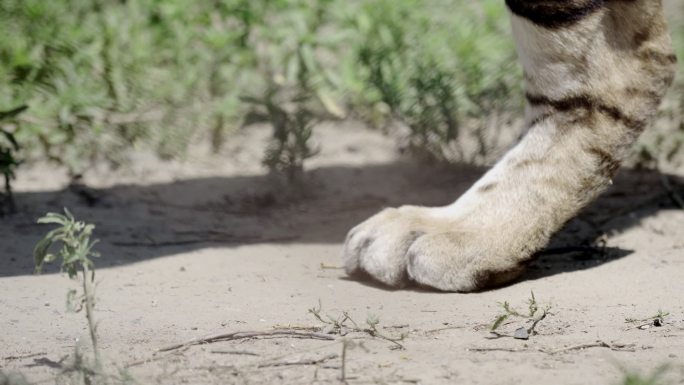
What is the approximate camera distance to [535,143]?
2.72m

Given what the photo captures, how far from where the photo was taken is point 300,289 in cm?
257

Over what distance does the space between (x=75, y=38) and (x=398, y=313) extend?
85.2 inches

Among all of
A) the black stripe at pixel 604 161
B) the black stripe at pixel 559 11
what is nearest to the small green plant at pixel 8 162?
the black stripe at pixel 559 11

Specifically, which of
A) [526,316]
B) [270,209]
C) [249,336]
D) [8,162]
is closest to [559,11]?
[526,316]

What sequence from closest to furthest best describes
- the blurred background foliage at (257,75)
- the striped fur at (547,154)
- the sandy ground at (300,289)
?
the sandy ground at (300,289) → the striped fur at (547,154) → the blurred background foliage at (257,75)

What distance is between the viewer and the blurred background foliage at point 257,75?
375 centimetres

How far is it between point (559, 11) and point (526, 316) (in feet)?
2.99

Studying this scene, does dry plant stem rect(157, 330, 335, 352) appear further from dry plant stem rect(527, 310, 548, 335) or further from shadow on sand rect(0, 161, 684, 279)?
shadow on sand rect(0, 161, 684, 279)

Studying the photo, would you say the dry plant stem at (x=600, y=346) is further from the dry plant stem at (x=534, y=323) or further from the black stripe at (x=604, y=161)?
the black stripe at (x=604, y=161)

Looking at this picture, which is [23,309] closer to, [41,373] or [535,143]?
[41,373]

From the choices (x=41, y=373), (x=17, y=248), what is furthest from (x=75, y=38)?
(x=41, y=373)

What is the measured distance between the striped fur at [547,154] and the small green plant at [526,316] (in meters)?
0.24

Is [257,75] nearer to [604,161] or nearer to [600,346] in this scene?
[604,161]

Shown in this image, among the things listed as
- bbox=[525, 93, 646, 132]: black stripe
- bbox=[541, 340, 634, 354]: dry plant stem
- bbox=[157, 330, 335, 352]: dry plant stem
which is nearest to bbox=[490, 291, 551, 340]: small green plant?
bbox=[541, 340, 634, 354]: dry plant stem
